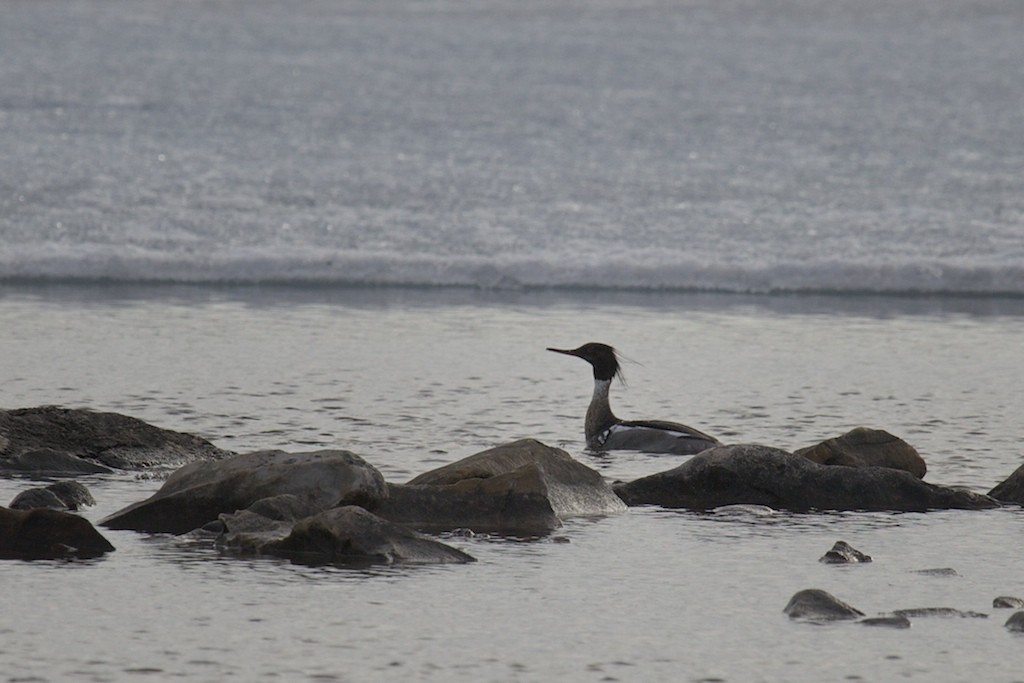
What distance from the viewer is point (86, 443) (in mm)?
9047

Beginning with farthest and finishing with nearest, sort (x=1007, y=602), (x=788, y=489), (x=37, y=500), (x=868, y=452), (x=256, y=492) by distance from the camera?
1. (x=868, y=452)
2. (x=788, y=489)
3. (x=37, y=500)
4. (x=256, y=492)
5. (x=1007, y=602)

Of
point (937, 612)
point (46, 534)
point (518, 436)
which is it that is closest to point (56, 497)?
point (46, 534)

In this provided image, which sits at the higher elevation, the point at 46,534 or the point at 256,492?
the point at 256,492

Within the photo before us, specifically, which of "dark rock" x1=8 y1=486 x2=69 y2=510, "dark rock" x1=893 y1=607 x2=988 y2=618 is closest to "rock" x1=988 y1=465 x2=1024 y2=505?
"dark rock" x1=893 y1=607 x2=988 y2=618

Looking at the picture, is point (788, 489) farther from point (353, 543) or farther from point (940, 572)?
point (353, 543)

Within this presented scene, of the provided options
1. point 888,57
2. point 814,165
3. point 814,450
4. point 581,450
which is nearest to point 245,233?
point 814,165

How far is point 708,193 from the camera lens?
842 inches

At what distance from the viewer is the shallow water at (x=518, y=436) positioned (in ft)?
19.2

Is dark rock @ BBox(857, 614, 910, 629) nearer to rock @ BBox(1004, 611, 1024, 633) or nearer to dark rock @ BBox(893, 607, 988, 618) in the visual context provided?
dark rock @ BBox(893, 607, 988, 618)

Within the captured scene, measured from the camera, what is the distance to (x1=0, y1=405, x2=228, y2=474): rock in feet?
28.9

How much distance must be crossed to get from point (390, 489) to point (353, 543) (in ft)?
2.59

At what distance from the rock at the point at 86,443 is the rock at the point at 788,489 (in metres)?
2.22

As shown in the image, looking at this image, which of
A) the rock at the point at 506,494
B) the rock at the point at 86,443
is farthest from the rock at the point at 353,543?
the rock at the point at 86,443

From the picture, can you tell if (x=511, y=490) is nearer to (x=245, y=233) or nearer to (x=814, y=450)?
(x=814, y=450)
